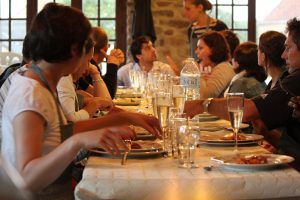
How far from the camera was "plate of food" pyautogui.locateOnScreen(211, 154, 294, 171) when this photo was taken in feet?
6.10

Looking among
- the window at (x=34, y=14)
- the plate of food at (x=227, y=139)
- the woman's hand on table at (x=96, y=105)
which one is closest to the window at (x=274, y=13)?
the window at (x=34, y=14)

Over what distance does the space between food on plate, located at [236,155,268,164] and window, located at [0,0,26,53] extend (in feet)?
24.2

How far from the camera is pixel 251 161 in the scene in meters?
1.92

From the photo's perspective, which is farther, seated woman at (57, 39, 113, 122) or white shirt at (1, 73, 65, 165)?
seated woman at (57, 39, 113, 122)

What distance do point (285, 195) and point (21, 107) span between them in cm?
81

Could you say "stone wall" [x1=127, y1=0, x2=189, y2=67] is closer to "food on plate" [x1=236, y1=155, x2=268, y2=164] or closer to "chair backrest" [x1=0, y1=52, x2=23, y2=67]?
"chair backrest" [x1=0, y1=52, x2=23, y2=67]

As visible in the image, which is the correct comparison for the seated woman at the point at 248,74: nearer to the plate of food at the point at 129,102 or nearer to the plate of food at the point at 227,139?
the plate of food at the point at 129,102

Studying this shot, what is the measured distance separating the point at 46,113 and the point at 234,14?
7330mm

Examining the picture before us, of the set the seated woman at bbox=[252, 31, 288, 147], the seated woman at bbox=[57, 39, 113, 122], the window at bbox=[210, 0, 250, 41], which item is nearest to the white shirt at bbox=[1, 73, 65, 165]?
the seated woman at bbox=[57, 39, 113, 122]

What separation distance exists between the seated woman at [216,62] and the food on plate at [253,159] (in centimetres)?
272

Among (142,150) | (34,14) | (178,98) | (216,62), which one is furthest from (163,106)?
(34,14)

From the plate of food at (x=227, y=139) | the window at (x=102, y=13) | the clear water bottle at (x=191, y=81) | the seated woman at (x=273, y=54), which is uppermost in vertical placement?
the window at (x=102, y=13)

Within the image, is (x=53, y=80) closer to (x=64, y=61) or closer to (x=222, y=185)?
(x=64, y=61)

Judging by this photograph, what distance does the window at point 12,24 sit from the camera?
891 centimetres
